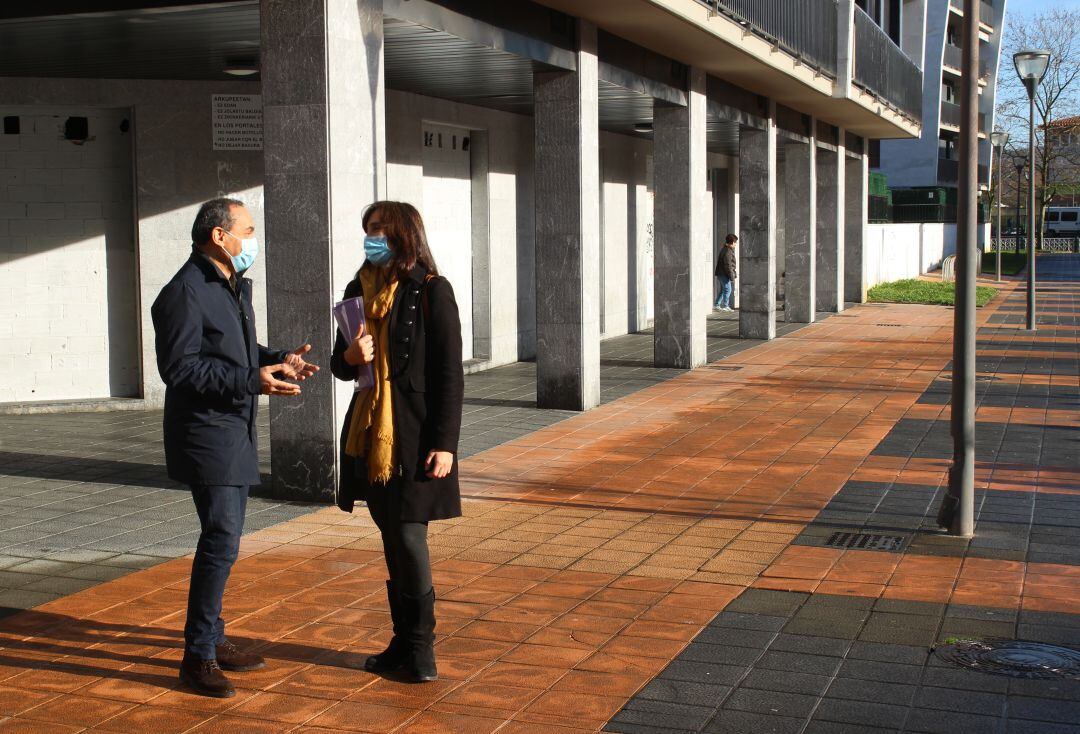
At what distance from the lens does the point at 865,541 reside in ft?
25.5

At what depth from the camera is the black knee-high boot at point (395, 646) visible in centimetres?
534

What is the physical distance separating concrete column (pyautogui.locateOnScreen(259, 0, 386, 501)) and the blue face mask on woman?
3604 millimetres

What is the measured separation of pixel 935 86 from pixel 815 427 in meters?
61.0

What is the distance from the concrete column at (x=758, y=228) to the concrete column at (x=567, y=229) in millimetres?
8716

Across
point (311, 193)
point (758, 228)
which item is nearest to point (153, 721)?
point (311, 193)

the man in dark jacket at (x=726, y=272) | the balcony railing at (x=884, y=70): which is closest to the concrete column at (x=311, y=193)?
the balcony railing at (x=884, y=70)

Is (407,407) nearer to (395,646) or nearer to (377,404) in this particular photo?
(377,404)

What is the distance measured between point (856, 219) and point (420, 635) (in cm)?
2877

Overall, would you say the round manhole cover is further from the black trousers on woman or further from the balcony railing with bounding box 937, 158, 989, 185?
the balcony railing with bounding box 937, 158, 989, 185

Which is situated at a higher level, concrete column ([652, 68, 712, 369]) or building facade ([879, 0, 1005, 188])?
building facade ([879, 0, 1005, 188])

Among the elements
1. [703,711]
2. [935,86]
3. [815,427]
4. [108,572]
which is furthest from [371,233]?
[935,86]

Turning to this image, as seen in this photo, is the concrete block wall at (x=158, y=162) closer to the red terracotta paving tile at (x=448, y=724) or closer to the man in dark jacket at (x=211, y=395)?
the man in dark jacket at (x=211, y=395)

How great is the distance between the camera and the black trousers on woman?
5206mm

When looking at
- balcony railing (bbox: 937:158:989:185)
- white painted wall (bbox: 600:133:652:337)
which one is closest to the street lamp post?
white painted wall (bbox: 600:133:652:337)
